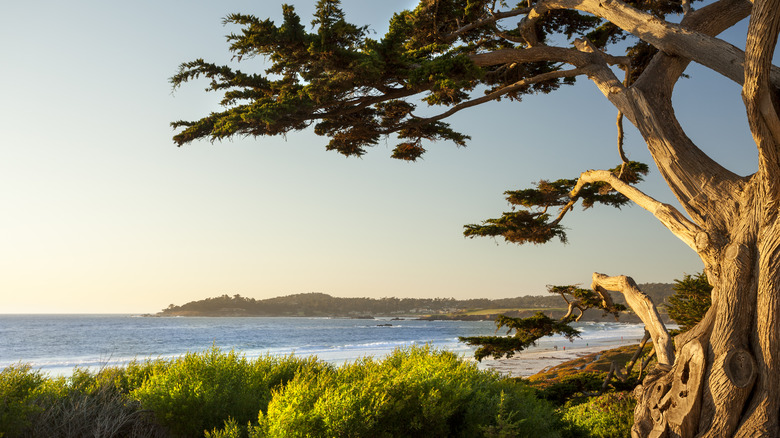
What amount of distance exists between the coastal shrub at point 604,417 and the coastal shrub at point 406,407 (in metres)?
1.39

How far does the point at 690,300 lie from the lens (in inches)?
512

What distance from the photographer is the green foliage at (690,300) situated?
12.5 meters

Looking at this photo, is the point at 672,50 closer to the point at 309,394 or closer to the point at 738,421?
the point at 738,421

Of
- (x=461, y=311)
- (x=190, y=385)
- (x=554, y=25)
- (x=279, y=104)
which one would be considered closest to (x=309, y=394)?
(x=190, y=385)

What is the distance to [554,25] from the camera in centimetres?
890

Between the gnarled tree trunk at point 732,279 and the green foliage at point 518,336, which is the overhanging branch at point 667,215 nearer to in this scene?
the gnarled tree trunk at point 732,279

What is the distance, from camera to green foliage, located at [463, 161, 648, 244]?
29.7 feet

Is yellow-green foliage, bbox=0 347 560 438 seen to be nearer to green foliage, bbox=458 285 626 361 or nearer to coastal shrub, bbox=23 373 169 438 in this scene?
coastal shrub, bbox=23 373 169 438

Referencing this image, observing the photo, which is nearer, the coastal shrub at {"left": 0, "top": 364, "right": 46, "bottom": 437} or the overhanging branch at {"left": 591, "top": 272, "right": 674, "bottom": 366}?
the coastal shrub at {"left": 0, "top": 364, "right": 46, "bottom": 437}

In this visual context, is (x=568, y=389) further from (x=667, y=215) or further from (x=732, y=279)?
(x=732, y=279)

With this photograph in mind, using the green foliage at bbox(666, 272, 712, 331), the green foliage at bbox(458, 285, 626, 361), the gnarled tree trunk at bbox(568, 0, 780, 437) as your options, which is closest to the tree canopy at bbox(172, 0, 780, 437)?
the gnarled tree trunk at bbox(568, 0, 780, 437)

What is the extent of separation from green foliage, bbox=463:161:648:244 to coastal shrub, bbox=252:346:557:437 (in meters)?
3.22

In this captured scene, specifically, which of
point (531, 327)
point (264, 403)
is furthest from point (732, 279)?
point (264, 403)

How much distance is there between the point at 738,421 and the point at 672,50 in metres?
4.38
